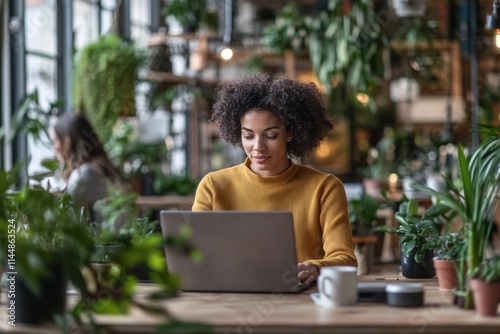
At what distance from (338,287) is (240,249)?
30cm

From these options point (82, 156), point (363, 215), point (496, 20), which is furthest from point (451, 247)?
point (82, 156)

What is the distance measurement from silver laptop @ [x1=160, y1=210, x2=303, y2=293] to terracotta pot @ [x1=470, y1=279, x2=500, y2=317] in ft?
1.72

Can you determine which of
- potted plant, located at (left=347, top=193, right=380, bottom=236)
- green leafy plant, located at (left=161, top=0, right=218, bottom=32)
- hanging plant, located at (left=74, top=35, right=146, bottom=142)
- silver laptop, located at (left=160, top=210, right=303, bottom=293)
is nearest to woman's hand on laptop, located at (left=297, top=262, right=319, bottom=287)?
silver laptop, located at (left=160, top=210, right=303, bottom=293)

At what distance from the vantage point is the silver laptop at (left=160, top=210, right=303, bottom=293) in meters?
2.61

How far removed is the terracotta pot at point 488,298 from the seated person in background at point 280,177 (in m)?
0.83

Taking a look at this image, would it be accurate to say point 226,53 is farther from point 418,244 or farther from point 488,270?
point 488,270

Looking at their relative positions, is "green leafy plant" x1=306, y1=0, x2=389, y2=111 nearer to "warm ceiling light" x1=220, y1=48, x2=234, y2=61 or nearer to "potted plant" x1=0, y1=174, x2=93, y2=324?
"warm ceiling light" x1=220, y1=48, x2=234, y2=61

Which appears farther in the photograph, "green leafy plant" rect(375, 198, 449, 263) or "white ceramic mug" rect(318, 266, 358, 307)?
"green leafy plant" rect(375, 198, 449, 263)

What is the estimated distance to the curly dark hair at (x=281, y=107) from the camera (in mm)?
3375

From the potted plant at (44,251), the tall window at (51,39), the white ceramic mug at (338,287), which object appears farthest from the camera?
the tall window at (51,39)

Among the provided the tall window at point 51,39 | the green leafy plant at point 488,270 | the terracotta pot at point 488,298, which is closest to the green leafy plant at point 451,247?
the green leafy plant at point 488,270

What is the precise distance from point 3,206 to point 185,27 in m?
6.53

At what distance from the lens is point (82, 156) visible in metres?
5.25

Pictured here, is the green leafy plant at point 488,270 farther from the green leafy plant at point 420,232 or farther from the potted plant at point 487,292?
the green leafy plant at point 420,232
